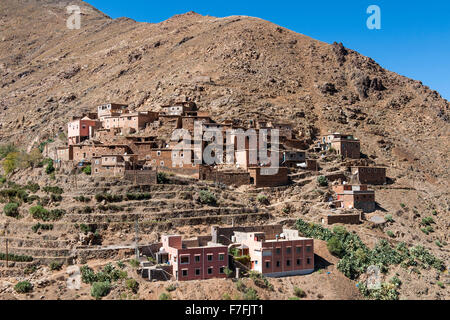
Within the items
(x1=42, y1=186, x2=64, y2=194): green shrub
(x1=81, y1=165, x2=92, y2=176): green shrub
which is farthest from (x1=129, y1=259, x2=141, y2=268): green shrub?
(x1=81, y1=165, x2=92, y2=176): green shrub

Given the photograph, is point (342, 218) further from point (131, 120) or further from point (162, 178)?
point (131, 120)

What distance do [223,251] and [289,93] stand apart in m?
38.5

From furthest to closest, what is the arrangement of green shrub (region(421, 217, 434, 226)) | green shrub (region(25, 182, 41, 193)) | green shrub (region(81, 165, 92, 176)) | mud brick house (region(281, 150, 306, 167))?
mud brick house (region(281, 150, 306, 167)) < green shrub (region(421, 217, 434, 226)) < green shrub (region(81, 165, 92, 176)) < green shrub (region(25, 182, 41, 193))

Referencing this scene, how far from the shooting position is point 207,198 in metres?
40.1

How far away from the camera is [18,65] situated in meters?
106

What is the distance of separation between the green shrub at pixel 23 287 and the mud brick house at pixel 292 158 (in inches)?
928

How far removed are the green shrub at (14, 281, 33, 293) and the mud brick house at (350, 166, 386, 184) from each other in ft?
95.4

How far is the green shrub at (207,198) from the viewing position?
39.9m

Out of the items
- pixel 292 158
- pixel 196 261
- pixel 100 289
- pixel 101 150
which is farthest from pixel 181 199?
pixel 292 158

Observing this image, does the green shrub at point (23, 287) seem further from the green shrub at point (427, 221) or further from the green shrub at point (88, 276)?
the green shrub at point (427, 221)

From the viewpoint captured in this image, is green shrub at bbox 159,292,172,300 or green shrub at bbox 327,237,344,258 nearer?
green shrub at bbox 159,292,172,300

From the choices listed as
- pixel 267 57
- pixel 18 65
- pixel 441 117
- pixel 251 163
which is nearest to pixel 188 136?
pixel 251 163

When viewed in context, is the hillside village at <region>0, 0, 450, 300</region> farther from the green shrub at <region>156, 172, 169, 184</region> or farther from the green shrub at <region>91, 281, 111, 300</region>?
the green shrub at <region>156, 172, 169, 184</region>

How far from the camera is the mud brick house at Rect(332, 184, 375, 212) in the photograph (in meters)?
43.4
